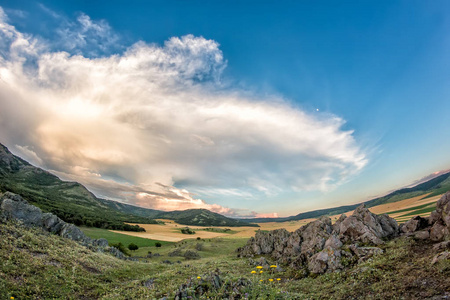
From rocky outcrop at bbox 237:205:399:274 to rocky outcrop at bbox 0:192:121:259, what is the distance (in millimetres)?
36397

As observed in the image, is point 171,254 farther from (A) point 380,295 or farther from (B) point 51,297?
(A) point 380,295

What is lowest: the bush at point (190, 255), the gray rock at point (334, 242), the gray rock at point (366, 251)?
the bush at point (190, 255)

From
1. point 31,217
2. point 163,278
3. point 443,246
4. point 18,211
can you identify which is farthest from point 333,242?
point 18,211

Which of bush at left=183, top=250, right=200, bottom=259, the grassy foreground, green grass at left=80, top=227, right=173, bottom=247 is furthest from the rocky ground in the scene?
green grass at left=80, top=227, right=173, bottom=247

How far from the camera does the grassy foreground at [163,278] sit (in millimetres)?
12539

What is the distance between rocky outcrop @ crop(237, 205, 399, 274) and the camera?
22016 millimetres

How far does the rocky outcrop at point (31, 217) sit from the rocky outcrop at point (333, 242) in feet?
119

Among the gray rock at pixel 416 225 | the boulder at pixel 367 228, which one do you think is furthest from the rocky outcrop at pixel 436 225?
the boulder at pixel 367 228

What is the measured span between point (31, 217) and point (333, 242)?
4603 centimetres

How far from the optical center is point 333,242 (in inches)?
1072

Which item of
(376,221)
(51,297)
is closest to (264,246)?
(376,221)

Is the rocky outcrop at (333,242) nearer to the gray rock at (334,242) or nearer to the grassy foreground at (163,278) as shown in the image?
the gray rock at (334,242)

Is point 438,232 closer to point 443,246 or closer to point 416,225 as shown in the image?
point 443,246

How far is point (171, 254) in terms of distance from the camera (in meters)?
56.9
